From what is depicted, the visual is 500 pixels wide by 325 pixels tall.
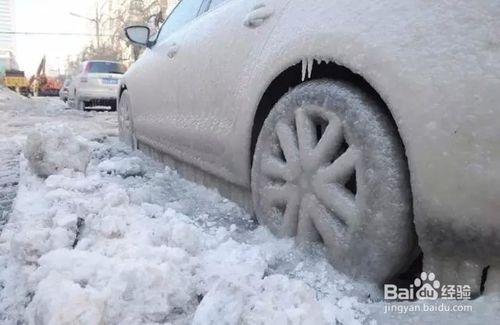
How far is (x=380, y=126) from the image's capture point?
5.10ft

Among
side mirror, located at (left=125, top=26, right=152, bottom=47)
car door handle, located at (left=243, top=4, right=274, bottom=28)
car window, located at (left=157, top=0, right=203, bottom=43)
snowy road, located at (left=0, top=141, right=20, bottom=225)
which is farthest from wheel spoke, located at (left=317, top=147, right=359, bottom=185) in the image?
side mirror, located at (left=125, top=26, right=152, bottom=47)

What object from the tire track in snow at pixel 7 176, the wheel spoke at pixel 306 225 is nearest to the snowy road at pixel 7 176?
the tire track in snow at pixel 7 176

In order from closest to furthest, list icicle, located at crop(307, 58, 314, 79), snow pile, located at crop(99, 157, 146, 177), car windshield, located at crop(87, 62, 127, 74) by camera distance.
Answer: icicle, located at crop(307, 58, 314, 79)
snow pile, located at crop(99, 157, 146, 177)
car windshield, located at crop(87, 62, 127, 74)

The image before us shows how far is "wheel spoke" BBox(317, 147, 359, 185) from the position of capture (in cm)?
162

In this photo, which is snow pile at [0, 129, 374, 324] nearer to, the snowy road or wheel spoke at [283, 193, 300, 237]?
wheel spoke at [283, 193, 300, 237]

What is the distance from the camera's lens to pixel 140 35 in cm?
433

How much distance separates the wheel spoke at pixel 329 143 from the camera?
1.70 m

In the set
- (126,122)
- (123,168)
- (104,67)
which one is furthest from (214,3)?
(104,67)

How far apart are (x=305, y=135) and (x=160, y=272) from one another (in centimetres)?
75

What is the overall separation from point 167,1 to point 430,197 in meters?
39.9

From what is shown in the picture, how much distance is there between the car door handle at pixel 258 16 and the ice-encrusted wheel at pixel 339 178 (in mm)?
434

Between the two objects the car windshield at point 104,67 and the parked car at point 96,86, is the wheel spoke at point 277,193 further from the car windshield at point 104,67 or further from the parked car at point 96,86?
the car windshield at point 104,67

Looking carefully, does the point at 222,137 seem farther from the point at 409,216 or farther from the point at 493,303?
the point at 493,303

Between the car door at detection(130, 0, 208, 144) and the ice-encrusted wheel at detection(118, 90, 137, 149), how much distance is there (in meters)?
0.29
